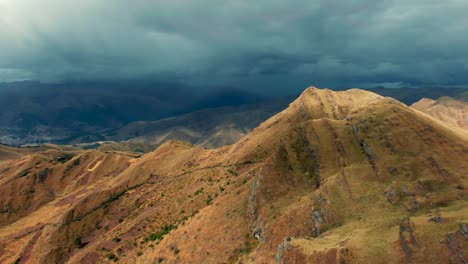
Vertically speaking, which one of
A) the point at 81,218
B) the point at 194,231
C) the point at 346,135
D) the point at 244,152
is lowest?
→ the point at 81,218

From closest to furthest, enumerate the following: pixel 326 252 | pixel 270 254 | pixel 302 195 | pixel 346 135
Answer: pixel 326 252 < pixel 270 254 < pixel 302 195 < pixel 346 135

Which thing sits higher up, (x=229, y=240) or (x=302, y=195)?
(x=302, y=195)

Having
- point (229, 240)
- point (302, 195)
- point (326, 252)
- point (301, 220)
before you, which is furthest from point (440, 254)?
point (229, 240)

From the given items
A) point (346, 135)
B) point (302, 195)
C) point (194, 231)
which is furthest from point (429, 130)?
point (194, 231)

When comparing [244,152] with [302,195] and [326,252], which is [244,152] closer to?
[302,195]

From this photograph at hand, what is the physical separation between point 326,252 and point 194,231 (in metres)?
56.0

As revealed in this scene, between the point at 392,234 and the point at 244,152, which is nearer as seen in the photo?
the point at 392,234

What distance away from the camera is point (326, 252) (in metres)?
64.6

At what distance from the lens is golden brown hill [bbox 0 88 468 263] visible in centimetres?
6575

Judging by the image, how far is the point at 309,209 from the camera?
88.1 m

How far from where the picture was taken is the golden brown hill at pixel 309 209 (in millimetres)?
65750

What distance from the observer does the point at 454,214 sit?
66625 mm

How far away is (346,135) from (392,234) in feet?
204

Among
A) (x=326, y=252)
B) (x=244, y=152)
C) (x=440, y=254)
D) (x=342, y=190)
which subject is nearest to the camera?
(x=440, y=254)
